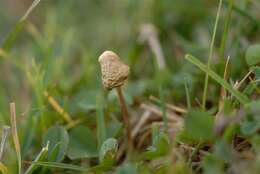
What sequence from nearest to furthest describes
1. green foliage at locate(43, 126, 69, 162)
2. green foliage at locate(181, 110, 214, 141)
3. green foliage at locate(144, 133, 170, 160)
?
1. green foliage at locate(181, 110, 214, 141)
2. green foliage at locate(144, 133, 170, 160)
3. green foliage at locate(43, 126, 69, 162)

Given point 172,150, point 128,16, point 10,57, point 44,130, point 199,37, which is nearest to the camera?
point 172,150

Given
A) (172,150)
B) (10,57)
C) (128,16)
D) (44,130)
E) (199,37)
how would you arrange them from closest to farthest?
(172,150) < (44,130) < (10,57) < (199,37) < (128,16)

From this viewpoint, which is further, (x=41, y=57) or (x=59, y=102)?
(x=41, y=57)

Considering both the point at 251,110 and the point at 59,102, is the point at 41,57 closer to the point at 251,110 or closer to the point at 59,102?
the point at 59,102

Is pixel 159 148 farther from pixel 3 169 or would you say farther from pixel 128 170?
pixel 3 169

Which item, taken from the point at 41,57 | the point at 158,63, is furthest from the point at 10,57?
the point at 158,63

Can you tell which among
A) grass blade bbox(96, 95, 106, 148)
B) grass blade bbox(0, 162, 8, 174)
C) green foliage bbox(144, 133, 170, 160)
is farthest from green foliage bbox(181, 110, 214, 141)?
grass blade bbox(0, 162, 8, 174)

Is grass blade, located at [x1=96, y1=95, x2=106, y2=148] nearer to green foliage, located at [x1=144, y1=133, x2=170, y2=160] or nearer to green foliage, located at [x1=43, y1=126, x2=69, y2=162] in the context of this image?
green foliage, located at [x1=43, y1=126, x2=69, y2=162]

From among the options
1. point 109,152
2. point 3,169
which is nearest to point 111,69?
point 109,152

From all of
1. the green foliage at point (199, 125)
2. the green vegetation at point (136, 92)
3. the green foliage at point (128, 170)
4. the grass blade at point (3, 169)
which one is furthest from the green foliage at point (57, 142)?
the green foliage at point (199, 125)
